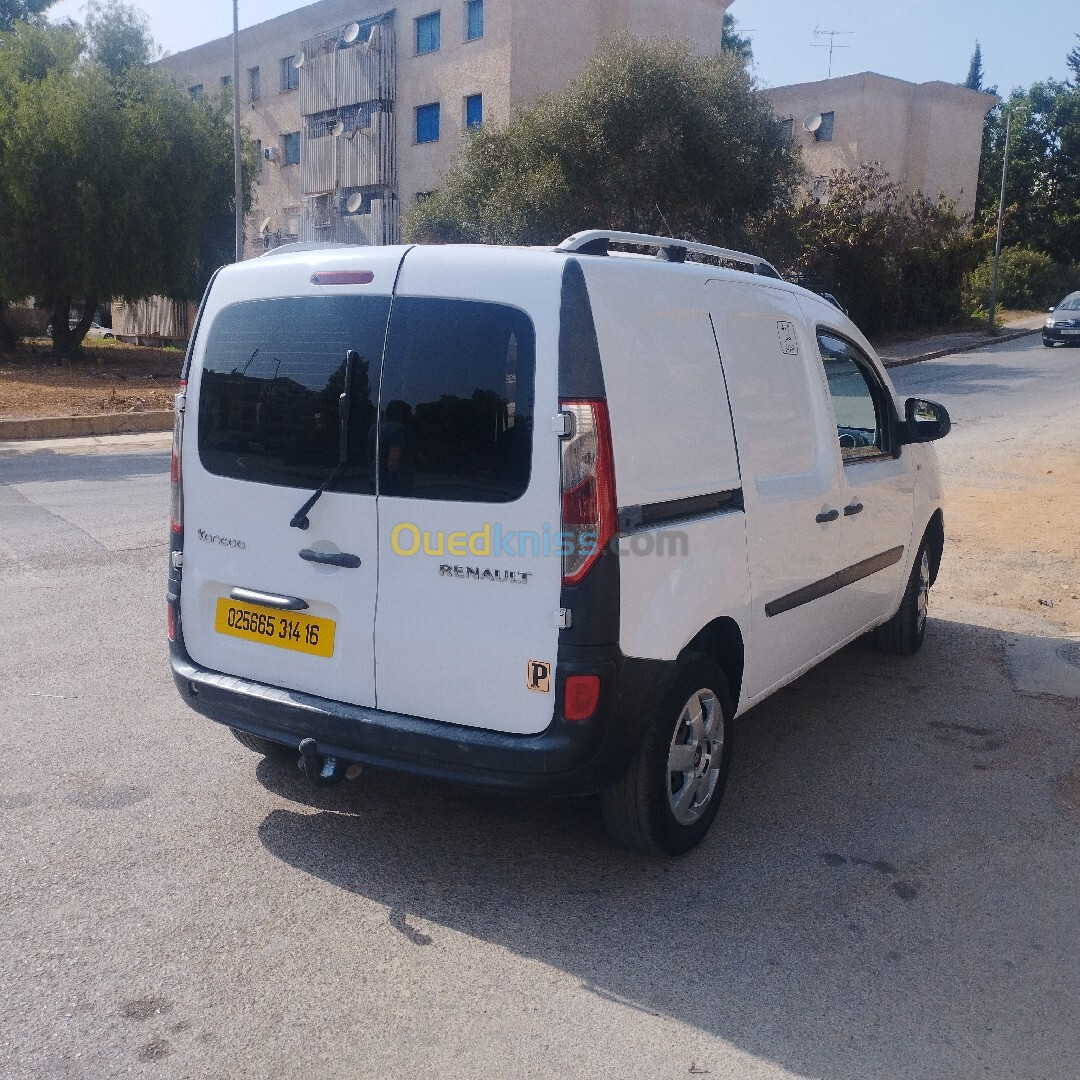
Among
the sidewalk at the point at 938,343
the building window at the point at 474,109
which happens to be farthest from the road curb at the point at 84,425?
the sidewalk at the point at 938,343

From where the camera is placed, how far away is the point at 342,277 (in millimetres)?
3674

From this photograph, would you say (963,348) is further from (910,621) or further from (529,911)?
(529,911)

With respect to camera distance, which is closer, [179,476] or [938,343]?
[179,476]

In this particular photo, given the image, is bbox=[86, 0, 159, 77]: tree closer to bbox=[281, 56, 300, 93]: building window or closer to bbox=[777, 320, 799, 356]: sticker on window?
bbox=[281, 56, 300, 93]: building window

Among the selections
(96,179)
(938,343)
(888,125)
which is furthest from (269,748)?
(888,125)

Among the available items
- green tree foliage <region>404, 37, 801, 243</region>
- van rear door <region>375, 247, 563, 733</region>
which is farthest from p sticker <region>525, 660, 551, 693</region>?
green tree foliage <region>404, 37, 801, 243</region>

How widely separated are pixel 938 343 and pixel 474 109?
627 inches

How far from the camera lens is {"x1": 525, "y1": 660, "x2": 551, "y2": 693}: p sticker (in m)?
3.39

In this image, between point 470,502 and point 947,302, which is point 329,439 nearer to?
point 470,502

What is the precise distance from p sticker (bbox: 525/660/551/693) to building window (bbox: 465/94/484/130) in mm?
31666

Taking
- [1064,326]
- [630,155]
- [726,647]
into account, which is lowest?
[726,647]

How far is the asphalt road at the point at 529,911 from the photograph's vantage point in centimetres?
290

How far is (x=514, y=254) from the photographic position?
3.48 metres

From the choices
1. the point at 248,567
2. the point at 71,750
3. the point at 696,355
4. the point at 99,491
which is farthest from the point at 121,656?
the point at 99,491
